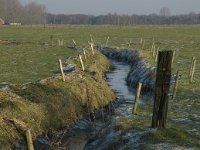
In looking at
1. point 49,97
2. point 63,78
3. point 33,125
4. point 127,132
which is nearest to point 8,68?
point 63,78

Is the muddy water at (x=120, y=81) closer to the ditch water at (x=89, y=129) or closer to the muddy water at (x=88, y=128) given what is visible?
the muddy water at (x=88, y=128)

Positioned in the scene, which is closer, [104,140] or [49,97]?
[104,140]

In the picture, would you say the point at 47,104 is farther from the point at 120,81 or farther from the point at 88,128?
the point at 120,81

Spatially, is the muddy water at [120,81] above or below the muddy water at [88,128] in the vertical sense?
below

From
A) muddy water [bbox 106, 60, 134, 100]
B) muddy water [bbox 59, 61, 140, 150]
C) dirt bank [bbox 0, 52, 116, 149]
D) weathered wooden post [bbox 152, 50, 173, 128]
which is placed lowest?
muddy water [bbox 106, 60, 134, 100]

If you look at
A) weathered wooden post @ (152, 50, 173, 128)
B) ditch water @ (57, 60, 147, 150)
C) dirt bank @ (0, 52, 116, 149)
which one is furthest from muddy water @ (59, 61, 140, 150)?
weathered wooden post @ (152, 50, 173, 128)

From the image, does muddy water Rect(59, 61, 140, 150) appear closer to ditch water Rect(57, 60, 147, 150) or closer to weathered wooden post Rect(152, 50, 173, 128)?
ditch water Rect(57, 60, 147, 150)

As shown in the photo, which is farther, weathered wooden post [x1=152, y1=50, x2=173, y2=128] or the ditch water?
the ditch water

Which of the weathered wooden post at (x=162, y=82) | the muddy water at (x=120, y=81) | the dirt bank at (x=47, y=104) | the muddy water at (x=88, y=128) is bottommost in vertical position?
the muddy water at (x=120, y=81)

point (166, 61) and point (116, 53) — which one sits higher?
point (166, 61)

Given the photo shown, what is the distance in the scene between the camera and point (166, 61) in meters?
14.2

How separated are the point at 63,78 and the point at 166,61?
9768 mm

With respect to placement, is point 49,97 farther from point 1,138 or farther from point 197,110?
point 197,110

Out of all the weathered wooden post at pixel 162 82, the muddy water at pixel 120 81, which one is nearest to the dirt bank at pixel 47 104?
the muddy water at pixel 120 81
